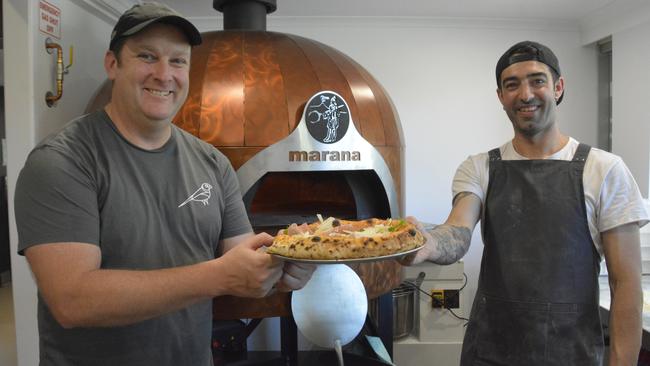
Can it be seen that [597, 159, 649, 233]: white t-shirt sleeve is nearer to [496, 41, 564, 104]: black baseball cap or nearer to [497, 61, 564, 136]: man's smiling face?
[497, 61, 564, 136]: man's smiling face

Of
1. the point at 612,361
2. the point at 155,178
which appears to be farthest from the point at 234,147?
the point at 612,361

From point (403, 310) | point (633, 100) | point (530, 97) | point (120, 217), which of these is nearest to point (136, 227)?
point (120, 217)

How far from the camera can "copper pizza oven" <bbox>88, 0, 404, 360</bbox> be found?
2.00 m

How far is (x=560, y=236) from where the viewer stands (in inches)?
56.7

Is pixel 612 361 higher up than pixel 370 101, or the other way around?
pixel 370 101

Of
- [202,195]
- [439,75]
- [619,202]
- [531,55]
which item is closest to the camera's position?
[202,195]

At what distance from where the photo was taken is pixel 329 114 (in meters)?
2.05

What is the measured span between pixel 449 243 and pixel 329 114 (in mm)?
832

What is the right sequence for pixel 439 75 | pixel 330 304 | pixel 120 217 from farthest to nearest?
pixel 439 75
pixel 330 304
pixel 120 217

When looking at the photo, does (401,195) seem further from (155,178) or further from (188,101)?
(155,178)

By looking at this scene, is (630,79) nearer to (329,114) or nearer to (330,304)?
(329,114)

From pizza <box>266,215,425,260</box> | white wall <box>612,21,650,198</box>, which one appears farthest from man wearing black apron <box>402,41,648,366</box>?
white wall <box>612,21,650,198</box>

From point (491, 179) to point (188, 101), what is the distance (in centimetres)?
121

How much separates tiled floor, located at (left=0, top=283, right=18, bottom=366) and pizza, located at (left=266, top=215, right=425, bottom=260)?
1940 mm
